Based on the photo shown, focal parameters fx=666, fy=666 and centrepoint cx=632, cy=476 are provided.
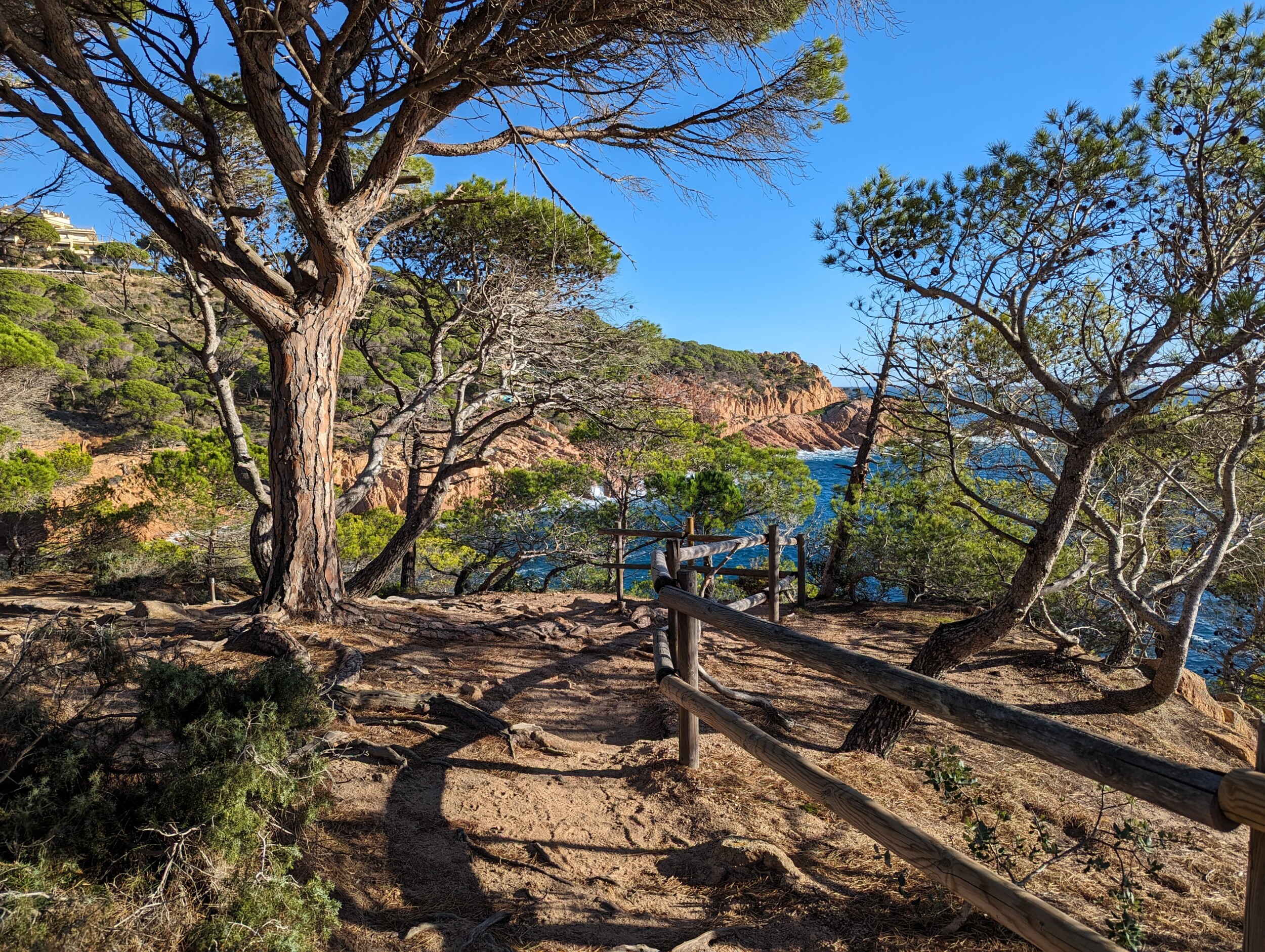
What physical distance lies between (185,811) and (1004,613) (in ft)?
15.3

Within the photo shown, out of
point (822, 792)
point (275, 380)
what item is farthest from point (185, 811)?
point (275, 380)

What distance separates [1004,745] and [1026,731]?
10.4 inches

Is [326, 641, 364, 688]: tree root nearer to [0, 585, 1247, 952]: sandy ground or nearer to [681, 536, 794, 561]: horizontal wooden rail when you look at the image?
[0, 585, 1247, 952]: sandy ground

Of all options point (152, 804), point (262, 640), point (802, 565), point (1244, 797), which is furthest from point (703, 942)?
point (802, 565)

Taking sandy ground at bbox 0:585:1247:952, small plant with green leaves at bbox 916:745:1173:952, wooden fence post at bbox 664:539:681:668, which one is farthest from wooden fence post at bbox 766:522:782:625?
small plant with green leaves at bbox 916:745:1173:952

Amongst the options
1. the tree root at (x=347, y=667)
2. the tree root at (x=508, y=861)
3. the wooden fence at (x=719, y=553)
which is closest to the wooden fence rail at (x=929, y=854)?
the tree root at (x=508, y=861)

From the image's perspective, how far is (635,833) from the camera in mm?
3027

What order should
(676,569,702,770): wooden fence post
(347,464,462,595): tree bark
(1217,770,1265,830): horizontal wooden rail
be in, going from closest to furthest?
(1217,770,1265,830): horizontal wooden rail → (676,569,702,770): wooden fence post → (347,464,462,595): tree bark

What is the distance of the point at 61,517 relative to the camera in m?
12.4

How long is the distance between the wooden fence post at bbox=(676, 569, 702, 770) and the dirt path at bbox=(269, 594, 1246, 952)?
3.5 inches

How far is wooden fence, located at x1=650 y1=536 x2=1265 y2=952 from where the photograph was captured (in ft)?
4.72

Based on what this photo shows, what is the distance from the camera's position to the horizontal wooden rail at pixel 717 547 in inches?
250

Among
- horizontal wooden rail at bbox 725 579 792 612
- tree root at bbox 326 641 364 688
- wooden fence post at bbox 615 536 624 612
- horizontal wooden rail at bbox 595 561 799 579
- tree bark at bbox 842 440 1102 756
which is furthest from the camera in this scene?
wooden fence post at bbox 615 536 624 612

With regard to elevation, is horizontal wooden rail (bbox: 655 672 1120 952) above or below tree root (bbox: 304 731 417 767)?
above
